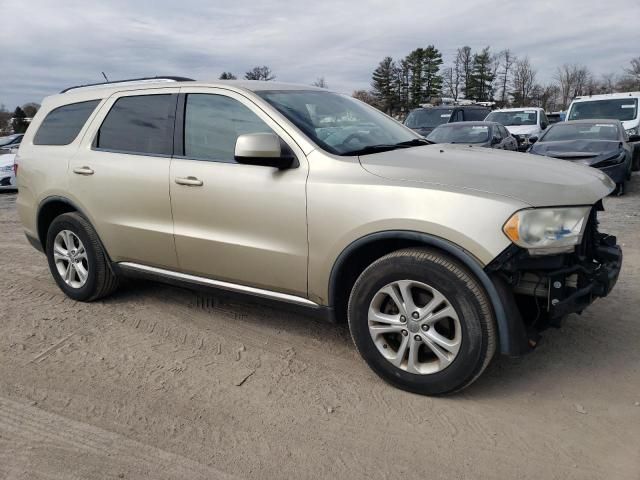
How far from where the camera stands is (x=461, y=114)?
16.1 metres

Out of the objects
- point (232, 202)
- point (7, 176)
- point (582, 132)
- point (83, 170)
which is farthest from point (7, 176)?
point (582, 132)

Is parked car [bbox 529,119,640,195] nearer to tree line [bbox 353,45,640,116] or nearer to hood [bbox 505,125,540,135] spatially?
hood [bbox 505,125,540,135]

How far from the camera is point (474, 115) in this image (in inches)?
650

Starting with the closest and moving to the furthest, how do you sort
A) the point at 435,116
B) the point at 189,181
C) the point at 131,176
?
the point at 189,181
the point at 131,176
the point at 435,116

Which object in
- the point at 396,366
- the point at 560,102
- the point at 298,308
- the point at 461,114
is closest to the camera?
the point at 396,366

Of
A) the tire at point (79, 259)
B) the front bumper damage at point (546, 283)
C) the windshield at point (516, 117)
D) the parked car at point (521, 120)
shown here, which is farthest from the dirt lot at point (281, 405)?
the windshield at point (516, 117)

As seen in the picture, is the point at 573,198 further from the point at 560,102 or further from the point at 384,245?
the point at 560,102

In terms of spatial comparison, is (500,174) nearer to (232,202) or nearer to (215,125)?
(232,202)

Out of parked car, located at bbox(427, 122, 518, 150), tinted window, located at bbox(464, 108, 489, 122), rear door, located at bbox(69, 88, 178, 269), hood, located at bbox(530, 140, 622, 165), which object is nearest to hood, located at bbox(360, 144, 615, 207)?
rear door, located at bbox(69, 88, 178, 269)

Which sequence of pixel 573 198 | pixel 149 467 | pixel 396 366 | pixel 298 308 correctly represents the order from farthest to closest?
pixel 298 308 → pixel 396 366 → pixel 573 198 → pixel 149 467

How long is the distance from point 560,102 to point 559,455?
256 ft

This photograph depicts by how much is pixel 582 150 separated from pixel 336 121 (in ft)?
23.9

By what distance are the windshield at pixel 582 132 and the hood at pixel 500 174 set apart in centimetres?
791

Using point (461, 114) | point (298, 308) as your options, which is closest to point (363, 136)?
point (298, 308)
